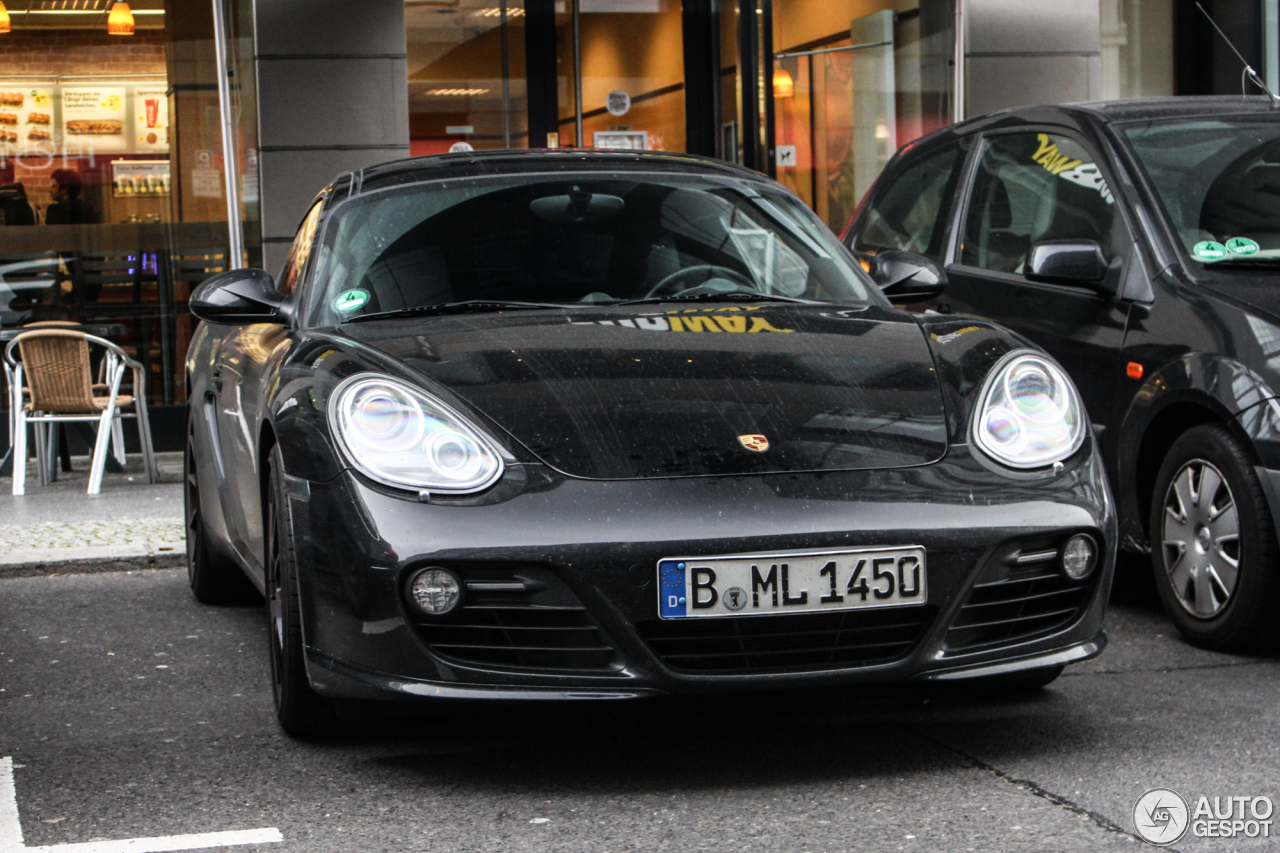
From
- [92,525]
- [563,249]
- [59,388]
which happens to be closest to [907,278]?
[563,249]

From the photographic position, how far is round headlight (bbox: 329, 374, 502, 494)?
3.48 meters

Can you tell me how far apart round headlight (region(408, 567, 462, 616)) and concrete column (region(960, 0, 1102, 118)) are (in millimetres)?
9342

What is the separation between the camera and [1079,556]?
3662mm

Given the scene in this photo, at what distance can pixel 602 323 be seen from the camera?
4113 mm

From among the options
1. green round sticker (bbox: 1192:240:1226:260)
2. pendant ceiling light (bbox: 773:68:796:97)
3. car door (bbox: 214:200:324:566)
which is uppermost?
pendant ceiling light (bbox: 773:68:796:97)

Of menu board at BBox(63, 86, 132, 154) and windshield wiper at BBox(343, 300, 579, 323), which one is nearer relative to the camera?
windshield wiper at BBox(343, 300, 579, 323)

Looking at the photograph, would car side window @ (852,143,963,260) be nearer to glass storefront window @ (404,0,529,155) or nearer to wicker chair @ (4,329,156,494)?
wicker chair @ (4,329,156,494)

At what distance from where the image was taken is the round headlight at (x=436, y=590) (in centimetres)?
338

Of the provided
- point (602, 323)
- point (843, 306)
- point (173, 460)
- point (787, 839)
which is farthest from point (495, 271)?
point (173, 460)

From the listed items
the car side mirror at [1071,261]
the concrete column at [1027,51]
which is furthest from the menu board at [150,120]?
the car side mirror at [1071,261]

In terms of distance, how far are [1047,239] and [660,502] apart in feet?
9.63

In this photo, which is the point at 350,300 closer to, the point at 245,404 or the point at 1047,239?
the point at 245,404

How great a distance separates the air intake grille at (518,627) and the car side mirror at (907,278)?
69.8 inches
